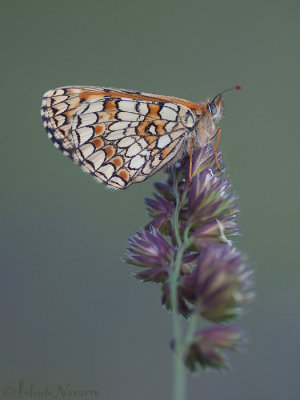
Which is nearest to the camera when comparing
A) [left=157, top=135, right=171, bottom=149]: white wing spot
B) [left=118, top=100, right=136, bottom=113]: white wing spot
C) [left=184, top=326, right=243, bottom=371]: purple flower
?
[left=184, top=326, right=243, bottom=371]: purple flower

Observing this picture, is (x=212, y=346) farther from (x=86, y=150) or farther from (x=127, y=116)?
(x=127, y=116)

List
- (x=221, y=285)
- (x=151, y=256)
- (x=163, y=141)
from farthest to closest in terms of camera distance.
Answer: (x=163, y=141) < (x=151, y=256) < (x=221, y=285)

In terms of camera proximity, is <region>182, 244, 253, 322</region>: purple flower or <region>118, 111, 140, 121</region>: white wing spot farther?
<region>118, 111, 140, 121</region>: white wing spot

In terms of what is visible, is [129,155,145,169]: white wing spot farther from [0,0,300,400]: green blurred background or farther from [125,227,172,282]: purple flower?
[0,0,300,400]: green blurred background

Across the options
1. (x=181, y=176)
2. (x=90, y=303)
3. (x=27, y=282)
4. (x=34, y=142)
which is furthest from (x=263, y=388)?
(x=34, y=142)

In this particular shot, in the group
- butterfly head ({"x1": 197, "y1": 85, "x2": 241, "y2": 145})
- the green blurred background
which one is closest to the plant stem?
butterfly head ({"x1": 197, "y1": 85, "x2": 241, "y2": 145})

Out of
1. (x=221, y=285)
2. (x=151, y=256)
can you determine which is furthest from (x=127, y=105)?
(x=221, y=285)

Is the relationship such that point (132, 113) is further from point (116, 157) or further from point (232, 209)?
point (232, 209)
